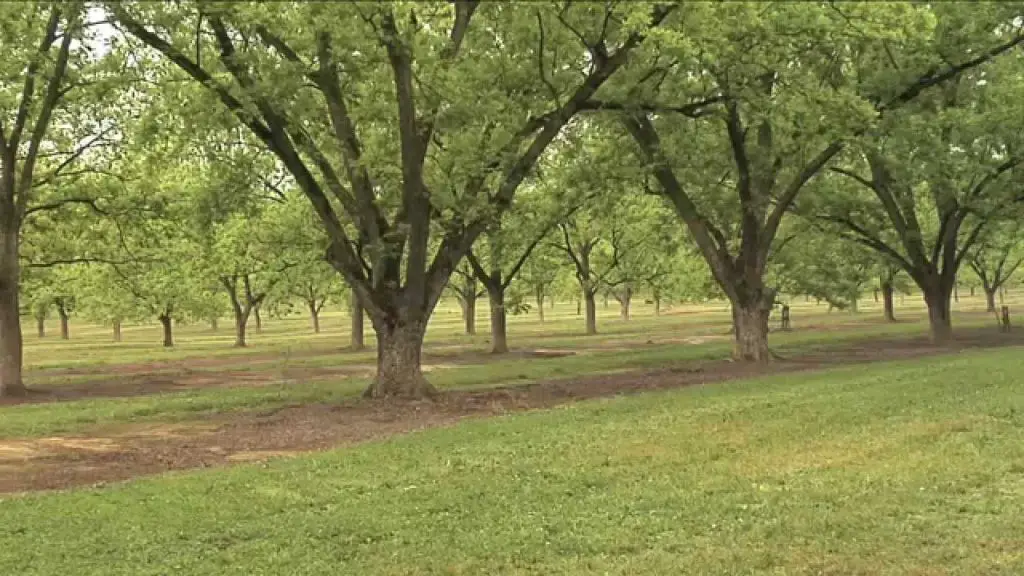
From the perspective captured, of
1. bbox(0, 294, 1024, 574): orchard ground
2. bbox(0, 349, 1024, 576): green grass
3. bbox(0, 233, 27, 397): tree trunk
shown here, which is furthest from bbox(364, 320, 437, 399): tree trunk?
bbox(0, 233, 27, 397): tree trunk

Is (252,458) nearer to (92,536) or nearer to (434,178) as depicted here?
(92,536)

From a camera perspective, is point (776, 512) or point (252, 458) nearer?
point (776, 512)

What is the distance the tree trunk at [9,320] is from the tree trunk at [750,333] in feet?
66.7

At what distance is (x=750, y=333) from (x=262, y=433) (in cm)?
1641

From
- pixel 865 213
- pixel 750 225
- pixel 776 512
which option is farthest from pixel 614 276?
pixel 776 512

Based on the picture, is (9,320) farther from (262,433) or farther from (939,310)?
(939,310)

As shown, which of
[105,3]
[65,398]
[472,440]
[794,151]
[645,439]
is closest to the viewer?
[645,439]

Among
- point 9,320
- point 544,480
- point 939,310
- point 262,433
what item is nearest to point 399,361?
point 262,433

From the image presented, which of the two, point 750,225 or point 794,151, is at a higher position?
point 794,151

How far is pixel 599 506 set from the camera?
8703mm

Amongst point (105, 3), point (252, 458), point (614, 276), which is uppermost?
point (105, 3)

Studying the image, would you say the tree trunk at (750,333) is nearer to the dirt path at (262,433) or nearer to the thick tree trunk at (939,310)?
the dirt path at (262,433)

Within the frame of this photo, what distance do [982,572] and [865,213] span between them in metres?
31.6

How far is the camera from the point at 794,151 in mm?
26719
